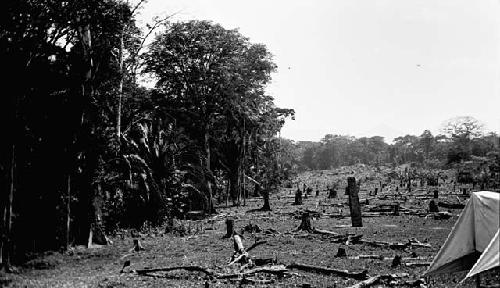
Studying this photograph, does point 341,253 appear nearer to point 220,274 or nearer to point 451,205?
point 220,274

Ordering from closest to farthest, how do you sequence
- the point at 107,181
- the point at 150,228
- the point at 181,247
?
the point at 181,247 < the point at 107,181 < the point at 150,228

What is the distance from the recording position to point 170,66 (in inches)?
Result: 1421

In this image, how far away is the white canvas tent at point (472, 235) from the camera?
8102 millimetres

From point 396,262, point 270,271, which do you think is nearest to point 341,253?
point 396,262

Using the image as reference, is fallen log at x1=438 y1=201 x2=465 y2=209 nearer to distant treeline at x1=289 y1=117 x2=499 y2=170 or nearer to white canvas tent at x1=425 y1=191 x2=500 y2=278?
white canvas tent at x1=425 y1=191 x2=500 y2=278

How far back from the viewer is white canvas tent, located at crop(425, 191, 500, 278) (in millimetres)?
8102

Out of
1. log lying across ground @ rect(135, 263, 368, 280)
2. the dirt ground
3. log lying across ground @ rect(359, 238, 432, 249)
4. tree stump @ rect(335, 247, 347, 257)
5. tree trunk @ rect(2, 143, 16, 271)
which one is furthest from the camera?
log lying across ground @ rect(359, 238, 432, 249)

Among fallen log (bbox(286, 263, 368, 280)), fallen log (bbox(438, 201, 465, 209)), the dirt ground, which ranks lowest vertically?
the dirt ground

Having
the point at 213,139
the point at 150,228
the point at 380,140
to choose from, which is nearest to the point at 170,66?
the point at 213,139

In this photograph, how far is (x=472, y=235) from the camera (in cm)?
841

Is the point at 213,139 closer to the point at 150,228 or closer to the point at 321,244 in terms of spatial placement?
the point at 150,228

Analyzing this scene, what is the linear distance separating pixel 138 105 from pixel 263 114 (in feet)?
49.4

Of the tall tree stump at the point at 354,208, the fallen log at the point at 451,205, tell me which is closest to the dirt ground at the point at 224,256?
the tall tree stump at the point at 354,208

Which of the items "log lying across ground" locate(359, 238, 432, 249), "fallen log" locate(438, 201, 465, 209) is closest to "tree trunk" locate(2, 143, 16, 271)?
"log lying across ground" locate(359, 238, 432, 249)
